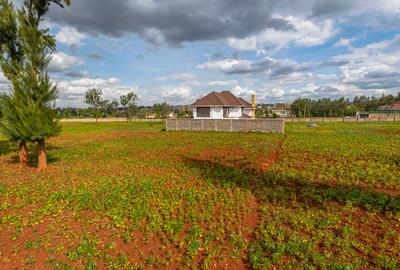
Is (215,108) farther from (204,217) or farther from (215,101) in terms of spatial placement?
(204,217)

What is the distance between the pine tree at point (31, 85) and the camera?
8305 mm

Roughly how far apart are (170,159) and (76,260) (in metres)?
7.57

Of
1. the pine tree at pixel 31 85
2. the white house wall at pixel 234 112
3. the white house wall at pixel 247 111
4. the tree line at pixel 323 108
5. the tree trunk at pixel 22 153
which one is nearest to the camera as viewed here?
the pine tree at pixel 31 85

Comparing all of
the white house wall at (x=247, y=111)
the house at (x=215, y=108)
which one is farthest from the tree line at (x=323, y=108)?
the house at (x=215, y=108)

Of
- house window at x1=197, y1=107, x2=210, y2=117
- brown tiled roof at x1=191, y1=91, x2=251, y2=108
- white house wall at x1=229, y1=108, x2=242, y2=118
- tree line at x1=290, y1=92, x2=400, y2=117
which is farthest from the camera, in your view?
tree line at x1=290, y1=92, x2=400, y2=117

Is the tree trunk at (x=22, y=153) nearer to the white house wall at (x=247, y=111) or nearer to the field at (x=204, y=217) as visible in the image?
the field at (x=204, y=217)

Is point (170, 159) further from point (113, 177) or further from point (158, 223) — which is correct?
point (158, 223)

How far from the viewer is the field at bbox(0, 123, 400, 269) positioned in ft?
12.4

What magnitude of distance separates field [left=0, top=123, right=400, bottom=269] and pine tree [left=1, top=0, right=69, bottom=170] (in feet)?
6.51

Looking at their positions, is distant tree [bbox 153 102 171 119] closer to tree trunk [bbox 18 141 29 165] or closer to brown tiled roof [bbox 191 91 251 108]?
brown tiled roof [bbox 191 91 251 108]

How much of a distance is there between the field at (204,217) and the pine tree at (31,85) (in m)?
1.98

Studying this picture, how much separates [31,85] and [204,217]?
27.6 ft

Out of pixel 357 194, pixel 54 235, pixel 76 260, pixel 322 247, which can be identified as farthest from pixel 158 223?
pixel 357 194

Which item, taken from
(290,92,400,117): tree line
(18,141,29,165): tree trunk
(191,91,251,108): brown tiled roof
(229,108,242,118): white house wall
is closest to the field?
(18,141,29,165): tree trunk
